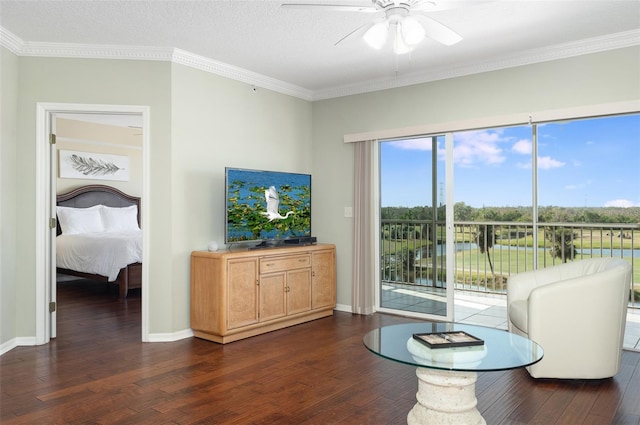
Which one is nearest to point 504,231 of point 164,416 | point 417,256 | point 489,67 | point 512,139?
point 512,139

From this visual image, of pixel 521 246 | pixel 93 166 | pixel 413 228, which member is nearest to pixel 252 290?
pixel 413 228

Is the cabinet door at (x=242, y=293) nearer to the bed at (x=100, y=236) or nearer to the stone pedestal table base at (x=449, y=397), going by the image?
the stone pedestal table base at (x=449, y=397)

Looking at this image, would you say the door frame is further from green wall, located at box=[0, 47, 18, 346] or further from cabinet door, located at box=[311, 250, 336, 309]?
cabinet door, located at box=[311, 250, 336, 309]

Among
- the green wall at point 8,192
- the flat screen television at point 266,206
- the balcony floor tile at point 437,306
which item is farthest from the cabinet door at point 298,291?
the green wall at point 8,192

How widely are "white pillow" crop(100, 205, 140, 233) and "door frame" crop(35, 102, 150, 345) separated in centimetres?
347

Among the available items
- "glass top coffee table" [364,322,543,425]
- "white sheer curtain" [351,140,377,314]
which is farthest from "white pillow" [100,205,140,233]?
"glass top coffee table" [364,322,543,425]

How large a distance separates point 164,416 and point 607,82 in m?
4.18

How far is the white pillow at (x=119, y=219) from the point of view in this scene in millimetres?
7602

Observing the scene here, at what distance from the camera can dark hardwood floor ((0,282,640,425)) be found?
2654 millimetres

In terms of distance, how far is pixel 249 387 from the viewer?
3105 mm

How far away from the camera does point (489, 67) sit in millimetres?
4555

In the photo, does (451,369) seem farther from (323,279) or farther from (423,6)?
(323,279)

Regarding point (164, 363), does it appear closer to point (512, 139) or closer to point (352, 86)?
point (352, 86)

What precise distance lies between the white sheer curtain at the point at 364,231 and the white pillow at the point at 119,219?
4219 millimetres
